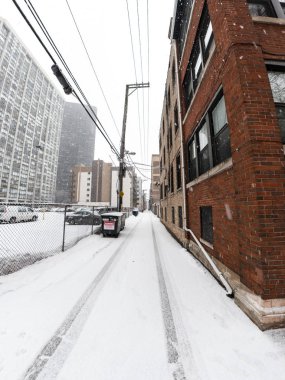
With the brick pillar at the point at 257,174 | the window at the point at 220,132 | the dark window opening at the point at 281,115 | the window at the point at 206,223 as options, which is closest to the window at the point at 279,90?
the dark window opening at the point at 281,115

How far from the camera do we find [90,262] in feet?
19.2

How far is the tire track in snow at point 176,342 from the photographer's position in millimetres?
1980

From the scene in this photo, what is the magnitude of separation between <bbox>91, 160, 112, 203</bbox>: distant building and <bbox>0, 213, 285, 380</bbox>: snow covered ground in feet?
301

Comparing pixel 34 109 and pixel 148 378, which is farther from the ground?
pixel 34 109

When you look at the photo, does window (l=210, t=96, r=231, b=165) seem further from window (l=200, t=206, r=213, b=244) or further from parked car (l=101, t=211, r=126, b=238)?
parked car (l=101, t=211, r=126, b=238)

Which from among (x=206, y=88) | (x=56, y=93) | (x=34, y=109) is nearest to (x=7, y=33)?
(x=34, y=109)

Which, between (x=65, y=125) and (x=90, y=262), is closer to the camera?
(x=90, y=262)

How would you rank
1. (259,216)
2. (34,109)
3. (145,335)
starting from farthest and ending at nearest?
(34,109), (259,216), (145,335)

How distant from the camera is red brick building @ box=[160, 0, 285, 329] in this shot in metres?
2.90

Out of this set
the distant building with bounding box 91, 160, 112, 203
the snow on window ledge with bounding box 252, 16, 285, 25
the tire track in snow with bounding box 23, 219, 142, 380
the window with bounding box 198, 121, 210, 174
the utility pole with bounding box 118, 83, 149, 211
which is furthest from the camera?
the distant building with bounding box 91, 160, 112, 203

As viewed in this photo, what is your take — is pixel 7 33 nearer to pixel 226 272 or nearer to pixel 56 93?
pixel 56 93

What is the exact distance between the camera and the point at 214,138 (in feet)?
17.3

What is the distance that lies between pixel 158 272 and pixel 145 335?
2675 mm

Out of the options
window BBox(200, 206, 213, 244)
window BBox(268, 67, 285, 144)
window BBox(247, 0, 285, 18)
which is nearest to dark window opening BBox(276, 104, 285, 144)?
window BBox(268, 67, 285, 144)
